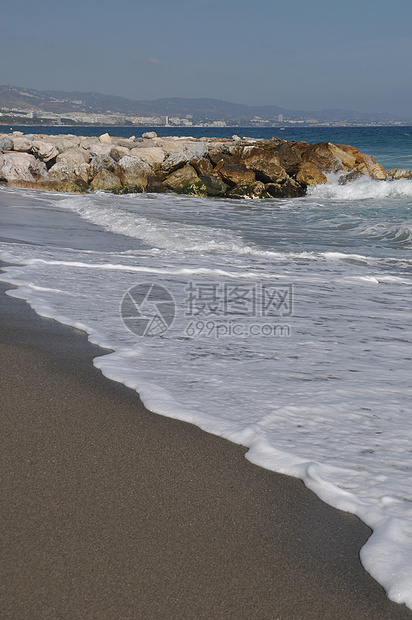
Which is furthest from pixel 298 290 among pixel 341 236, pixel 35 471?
pixel 341 236

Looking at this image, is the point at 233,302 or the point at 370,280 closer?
the point at 233,302

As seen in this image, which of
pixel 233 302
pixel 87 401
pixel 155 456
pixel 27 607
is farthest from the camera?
pixel 233 302

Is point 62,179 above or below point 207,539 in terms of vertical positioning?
above

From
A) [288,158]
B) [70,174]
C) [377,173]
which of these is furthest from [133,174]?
[377,173]

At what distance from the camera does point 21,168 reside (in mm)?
16125

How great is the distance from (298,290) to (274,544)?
12.0 feet

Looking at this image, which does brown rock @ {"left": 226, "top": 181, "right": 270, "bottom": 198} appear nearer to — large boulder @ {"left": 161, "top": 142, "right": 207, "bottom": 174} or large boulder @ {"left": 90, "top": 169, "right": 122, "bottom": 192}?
large boulder @ {"left": 161, "top": 142, "right": 207, "bottom": 174}

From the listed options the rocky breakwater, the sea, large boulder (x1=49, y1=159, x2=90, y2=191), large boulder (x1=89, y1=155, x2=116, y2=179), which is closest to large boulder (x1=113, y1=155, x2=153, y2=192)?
the rocky breakwater

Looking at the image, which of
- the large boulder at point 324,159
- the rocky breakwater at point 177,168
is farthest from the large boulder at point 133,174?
the large boulder at point 324,159

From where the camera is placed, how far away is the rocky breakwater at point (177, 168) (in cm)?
1633

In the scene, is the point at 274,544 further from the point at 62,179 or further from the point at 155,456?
the point at 62,179

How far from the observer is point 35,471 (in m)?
1.93

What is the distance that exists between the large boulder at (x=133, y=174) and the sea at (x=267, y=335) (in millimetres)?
7665

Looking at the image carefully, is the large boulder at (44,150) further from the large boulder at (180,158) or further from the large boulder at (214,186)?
the large boulder at (214,186)
